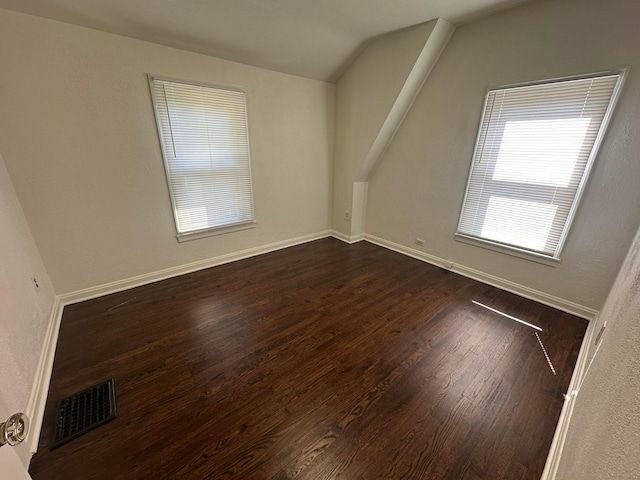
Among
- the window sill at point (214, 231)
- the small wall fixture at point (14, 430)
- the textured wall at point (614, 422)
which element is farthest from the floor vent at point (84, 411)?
the textured wall at point (614, 422)

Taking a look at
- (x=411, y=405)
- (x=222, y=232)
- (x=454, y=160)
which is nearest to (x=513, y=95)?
(x=454, y=160)

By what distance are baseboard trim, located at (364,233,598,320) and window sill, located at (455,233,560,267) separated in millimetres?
291

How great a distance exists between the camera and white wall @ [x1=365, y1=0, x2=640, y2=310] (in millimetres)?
1917

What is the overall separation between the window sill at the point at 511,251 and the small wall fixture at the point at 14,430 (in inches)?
129

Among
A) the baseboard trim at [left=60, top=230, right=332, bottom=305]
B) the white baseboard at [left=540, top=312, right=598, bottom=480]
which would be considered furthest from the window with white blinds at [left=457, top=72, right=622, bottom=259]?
the baseboard trim at [left=60, top=230, right=332, bottom=305]

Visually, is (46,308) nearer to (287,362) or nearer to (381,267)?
(287,362)

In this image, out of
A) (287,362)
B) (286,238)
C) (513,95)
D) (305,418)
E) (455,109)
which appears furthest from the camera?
(286,238)

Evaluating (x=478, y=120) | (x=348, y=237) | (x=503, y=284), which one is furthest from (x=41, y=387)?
(x=478, y=120)

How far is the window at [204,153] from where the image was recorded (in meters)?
2.56

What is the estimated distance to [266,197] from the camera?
3457 mm

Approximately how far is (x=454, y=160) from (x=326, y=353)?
2.40 meters

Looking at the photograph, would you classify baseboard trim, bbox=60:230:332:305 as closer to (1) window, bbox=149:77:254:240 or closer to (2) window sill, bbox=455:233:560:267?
(1) window, bbox=149:77:254:240

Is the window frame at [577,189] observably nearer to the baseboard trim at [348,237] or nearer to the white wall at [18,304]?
the baseboard trim at [348,237]

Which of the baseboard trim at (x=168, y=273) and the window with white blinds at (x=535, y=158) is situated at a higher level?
the window with white blinds at (x=535, y=158)
